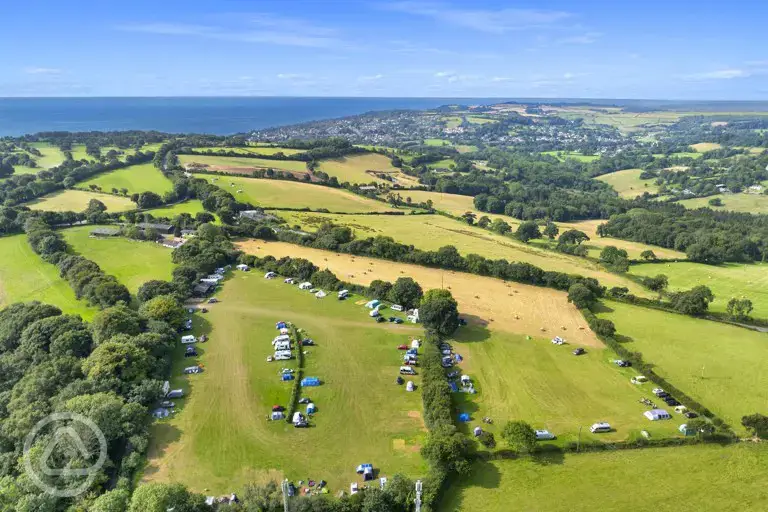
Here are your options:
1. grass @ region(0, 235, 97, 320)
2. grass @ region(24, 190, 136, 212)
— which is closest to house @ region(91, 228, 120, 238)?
grass @ region(0, 235, 97, 320)

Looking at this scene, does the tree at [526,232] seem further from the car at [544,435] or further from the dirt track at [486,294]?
the car at [544,435]

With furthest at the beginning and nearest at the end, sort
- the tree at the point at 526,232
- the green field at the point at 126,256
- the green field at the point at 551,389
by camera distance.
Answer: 1. the tree at the point at 526,232
2. the green field at the point at 126,256
3. the green field at the point at 551,389

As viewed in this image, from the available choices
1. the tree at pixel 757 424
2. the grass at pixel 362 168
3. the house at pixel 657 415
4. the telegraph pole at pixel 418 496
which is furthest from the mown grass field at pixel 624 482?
the grass at pixel 362 168

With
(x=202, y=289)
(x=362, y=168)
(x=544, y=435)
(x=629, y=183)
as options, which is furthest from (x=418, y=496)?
(x=629, y=183)

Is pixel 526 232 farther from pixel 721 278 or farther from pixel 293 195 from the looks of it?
pixel 293 195

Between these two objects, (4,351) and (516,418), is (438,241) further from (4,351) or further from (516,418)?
(4,351)
